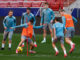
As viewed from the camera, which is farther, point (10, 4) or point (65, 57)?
point (10, 4)

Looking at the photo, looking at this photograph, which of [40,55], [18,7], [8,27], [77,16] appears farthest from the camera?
[18,7]

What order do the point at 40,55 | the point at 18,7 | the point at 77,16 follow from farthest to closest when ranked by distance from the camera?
the point at 18,7, the point at 77,16, the point at 40,55

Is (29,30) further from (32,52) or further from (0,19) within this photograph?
(0,19)

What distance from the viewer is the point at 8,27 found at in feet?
62.1

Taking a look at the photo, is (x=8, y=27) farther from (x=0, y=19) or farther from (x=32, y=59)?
(x=0, y=19)

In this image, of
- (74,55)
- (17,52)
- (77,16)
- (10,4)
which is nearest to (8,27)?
(17,52)

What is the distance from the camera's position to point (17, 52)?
56.4 ft

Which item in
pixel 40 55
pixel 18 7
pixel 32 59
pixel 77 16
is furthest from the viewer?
pixel 18 7

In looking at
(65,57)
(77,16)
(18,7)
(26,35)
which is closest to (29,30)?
(26,35)

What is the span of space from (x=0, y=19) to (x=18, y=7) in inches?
86.5

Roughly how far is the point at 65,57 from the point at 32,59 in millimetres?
1617

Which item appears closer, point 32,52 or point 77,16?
point 32,52

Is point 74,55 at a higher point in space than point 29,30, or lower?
lower

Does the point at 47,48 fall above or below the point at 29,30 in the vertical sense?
below
